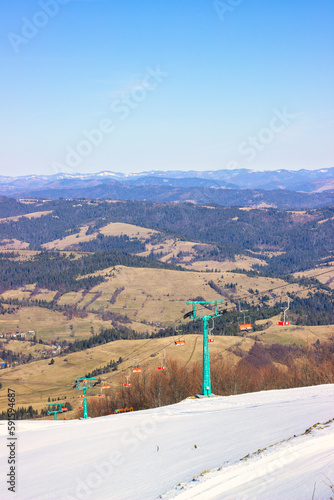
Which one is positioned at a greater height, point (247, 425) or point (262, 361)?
point (247, 425)

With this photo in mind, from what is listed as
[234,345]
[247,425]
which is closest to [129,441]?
[247,425]

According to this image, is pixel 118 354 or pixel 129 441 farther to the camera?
pixel 118 354

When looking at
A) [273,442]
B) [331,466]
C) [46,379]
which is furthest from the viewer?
[46,379]

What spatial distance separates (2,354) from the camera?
614 feet

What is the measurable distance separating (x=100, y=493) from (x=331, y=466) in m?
8.70

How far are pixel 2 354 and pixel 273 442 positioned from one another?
18742cm

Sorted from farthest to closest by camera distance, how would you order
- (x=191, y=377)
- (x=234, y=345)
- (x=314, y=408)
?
(x=234, y=345) < (x=191, y=377) < (x=314, y=408)

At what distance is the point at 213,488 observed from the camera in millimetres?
14727

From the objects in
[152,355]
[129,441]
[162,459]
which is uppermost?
[162,459]

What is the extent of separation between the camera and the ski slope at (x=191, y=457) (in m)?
14.7

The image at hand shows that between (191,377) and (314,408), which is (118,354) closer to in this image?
(191,377)

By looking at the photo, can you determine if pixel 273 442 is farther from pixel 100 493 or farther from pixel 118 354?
pixel 118 354

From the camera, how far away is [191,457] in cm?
1934

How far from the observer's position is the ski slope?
48.3ft
